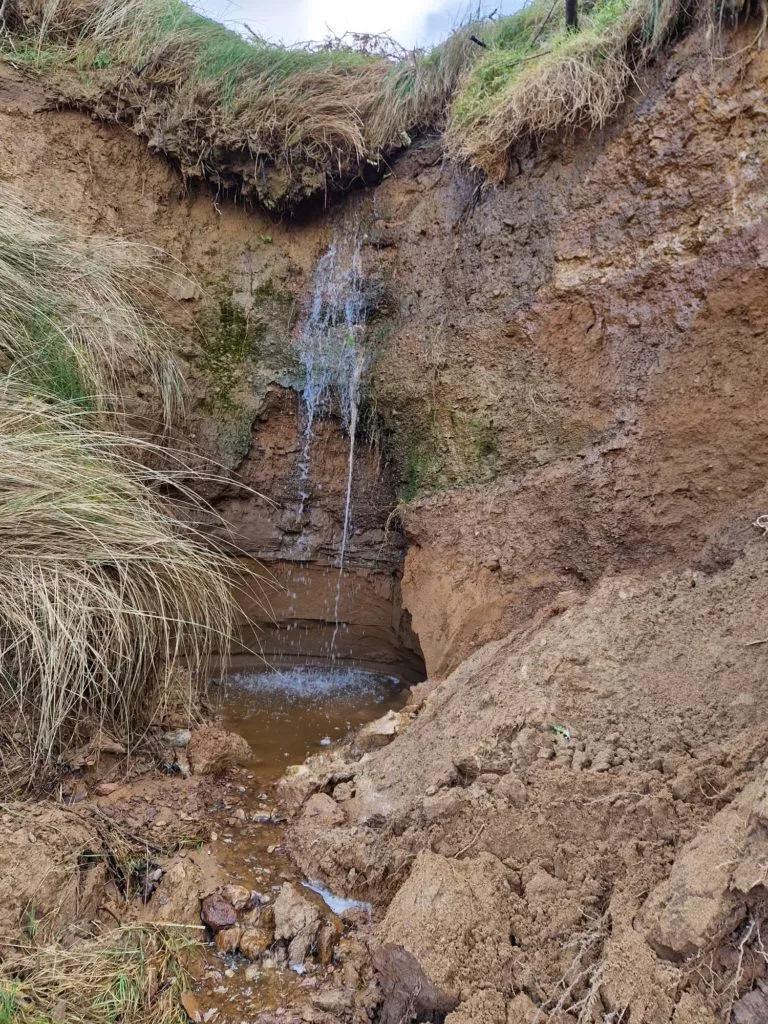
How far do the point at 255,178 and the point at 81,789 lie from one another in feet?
12.3

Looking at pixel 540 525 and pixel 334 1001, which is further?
pixel 540 525

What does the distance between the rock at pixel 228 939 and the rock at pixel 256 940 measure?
0.02 m

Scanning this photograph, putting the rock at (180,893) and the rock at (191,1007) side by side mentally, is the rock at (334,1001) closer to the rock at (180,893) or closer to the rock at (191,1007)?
the rock at (191,1007)

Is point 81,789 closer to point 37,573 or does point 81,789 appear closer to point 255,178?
point 37,573

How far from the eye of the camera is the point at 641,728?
2287mm

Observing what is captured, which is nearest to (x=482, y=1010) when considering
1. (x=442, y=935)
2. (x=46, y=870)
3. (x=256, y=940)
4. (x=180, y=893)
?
(x=442, y=935)

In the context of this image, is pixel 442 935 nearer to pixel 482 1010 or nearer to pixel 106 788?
pixel 482 1010

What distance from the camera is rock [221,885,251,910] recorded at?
2270mm

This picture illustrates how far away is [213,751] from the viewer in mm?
3170

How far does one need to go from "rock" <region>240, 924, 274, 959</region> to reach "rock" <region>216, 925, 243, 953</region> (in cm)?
2

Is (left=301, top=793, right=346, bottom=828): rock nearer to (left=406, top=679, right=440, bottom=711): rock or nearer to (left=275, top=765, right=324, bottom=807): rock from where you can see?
(left=275, top=765, right=324, bottom=807): rock

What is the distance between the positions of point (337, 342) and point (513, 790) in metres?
3.29

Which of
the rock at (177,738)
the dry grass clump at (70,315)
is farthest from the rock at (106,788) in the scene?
the dry grass clump at (70,315)

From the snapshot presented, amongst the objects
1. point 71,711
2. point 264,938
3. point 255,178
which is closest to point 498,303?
point 255,178
